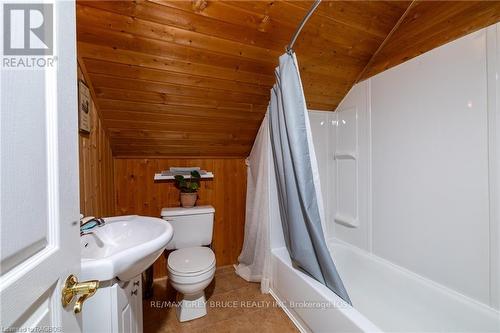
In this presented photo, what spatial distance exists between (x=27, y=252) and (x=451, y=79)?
6.42 ft

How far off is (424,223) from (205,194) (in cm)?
180

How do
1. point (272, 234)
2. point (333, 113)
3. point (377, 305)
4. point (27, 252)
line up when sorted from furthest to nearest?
point (333, 113) < point (272, 234) < point (377, 305) < point (27, 252)

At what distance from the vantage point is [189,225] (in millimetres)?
1906

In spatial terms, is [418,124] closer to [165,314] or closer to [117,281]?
[117,281]

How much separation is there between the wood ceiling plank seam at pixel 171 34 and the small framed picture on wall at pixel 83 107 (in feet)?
1.12

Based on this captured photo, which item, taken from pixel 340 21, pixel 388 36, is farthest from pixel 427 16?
pixel 340 21

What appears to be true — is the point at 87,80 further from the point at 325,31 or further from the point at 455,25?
the point at 455,25

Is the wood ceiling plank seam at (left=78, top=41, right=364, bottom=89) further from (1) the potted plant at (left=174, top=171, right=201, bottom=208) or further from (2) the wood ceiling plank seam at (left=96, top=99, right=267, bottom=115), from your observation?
(1) the potted plant at (left=174, top=171, right=201, bottom=208)

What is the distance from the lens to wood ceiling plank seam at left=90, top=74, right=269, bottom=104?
141 centimetres

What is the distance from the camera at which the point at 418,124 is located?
4.78 ft

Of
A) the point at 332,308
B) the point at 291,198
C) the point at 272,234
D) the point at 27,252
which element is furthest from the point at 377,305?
the point at 27,252

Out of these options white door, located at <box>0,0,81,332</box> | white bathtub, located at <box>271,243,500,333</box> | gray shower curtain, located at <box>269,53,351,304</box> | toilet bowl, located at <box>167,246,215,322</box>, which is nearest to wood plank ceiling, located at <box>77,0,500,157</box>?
gray shower curtain, located at <box>269,53,351,304</box>

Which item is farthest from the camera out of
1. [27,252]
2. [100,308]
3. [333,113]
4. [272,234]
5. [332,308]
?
[333,113]

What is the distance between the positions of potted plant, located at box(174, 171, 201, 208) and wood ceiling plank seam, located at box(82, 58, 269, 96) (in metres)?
0.84
